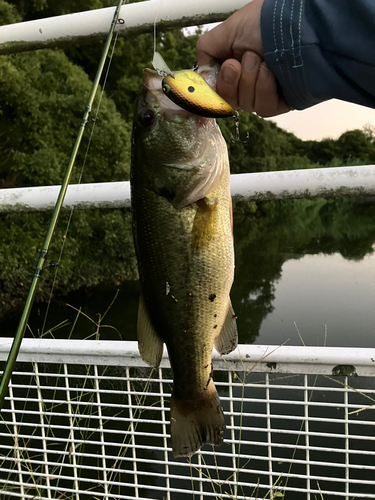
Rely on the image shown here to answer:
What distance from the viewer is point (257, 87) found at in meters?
0.94

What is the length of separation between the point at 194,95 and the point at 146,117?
0.25m

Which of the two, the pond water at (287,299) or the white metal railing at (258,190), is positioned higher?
the white metal railing at (258,190)

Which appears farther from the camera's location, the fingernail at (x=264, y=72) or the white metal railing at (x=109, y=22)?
the white metal railing at (x=109, y=22)

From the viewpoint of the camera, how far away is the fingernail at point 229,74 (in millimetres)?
902

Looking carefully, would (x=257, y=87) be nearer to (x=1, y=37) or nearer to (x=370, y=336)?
(x=1, y=37)

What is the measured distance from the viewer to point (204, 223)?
1030 mm

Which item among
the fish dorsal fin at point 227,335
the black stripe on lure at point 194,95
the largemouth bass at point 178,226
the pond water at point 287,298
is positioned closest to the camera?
the black stripe on lure at point 194,95

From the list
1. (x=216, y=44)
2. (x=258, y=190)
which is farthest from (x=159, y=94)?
(x=258, y=190)

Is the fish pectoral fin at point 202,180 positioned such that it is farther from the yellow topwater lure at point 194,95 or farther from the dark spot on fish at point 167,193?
the yellow topwater lure at point 194,95

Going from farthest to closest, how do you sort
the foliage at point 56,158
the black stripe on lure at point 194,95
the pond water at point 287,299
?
the foliage at point 56,158 < the pond water at point 287,299 < the black stripe on lure at point 194,95

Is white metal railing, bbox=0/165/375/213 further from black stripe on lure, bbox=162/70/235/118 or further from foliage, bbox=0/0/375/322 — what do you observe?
foliage, bbox=0/0/375/322

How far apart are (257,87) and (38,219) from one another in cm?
886

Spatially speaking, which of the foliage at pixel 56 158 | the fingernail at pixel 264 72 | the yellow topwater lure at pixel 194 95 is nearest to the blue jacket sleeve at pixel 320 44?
the fingernail at pixel 264 72

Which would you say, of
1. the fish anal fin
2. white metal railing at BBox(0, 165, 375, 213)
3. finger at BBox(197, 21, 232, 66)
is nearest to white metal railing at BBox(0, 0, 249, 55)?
finger at BBox(197, 21, 232, 66)
